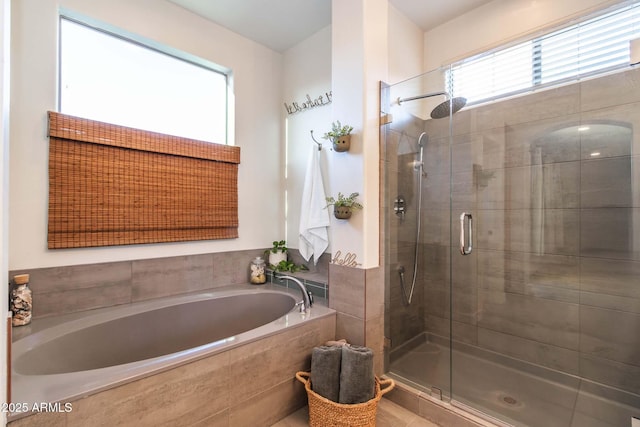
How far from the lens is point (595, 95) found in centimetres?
177

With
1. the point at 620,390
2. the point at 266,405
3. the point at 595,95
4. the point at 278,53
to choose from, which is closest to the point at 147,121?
the point at 278,53

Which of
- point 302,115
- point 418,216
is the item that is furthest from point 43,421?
point 302,115

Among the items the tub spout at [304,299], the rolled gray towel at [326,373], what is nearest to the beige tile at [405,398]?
the rolled gray towel at [326,373]

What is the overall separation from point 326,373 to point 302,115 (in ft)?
7.32

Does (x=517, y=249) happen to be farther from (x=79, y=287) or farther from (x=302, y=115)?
(x=79, y=287)

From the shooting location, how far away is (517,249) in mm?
2129

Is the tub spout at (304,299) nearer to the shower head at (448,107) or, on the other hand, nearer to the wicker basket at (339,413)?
the wicker basket at (339,413)

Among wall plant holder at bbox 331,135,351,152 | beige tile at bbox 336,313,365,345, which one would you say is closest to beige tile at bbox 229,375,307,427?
beige tile at bbox 336,313,365,345

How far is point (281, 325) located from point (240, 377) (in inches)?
13.8

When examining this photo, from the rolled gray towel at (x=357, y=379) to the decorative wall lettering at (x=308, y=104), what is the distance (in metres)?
2.04

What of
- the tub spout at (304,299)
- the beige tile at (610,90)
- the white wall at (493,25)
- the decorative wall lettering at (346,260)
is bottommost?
the tub spout at (304,299)

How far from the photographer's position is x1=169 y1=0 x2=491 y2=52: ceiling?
2256 millimetres

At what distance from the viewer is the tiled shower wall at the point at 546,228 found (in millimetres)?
1720

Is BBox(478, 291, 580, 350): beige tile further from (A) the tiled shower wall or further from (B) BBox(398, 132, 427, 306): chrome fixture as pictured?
(B) BBox(398, 132, 427, 306): chrome fixture
